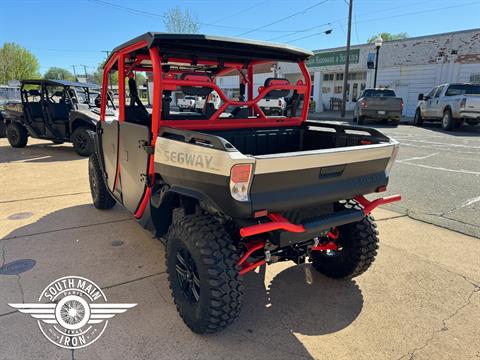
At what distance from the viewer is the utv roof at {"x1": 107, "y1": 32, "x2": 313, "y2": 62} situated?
2529 mm

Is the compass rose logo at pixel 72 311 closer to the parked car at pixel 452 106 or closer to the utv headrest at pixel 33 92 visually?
the utv headrest at pixel 33 92

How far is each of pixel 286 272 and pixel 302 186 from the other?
1351 millimetres

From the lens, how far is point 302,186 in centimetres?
228

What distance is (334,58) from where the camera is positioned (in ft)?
87.1

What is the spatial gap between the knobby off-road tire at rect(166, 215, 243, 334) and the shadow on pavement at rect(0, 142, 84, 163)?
7.40 meters

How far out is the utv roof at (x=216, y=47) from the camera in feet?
8.30

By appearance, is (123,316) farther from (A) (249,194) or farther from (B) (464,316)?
(B) (464,316)

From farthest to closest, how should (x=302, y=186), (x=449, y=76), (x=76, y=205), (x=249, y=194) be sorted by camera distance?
(x=449, y=76) → (x=76, y=205) → (x=302, y=186) → (x=249, y=194)

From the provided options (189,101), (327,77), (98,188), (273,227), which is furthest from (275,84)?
(327,77)

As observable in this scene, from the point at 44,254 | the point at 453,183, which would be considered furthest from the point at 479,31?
the point at 44,254

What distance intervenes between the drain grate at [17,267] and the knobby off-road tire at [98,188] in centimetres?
140

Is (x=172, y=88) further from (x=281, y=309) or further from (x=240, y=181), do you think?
(x=281, y=309)

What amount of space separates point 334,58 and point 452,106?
14268 millimetres

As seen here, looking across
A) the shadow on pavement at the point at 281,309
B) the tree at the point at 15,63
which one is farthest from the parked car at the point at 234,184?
the tree at the point at 15,63
